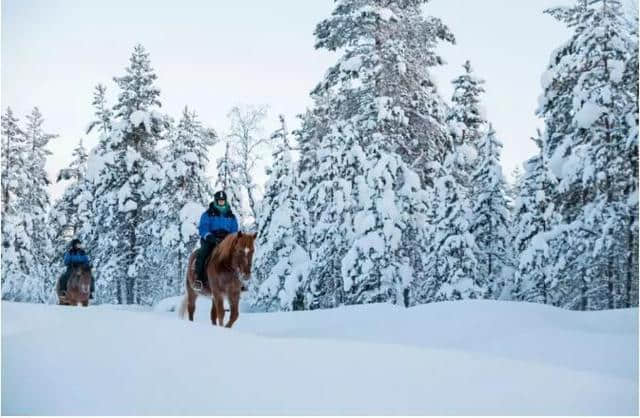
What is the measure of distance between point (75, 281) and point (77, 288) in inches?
9.2

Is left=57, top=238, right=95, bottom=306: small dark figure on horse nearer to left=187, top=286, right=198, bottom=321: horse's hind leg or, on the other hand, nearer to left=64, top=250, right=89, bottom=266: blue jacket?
left=64, top=250, right=89, bottom=266: blue jacket

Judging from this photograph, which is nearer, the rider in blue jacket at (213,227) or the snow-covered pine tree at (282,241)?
the rider in blue jacket at (213,227)

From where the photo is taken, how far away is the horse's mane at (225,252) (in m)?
11.0

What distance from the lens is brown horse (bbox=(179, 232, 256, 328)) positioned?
1059cm

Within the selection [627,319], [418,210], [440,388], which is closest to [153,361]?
[440,388]

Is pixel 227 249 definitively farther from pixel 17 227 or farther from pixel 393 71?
pixel 17 227

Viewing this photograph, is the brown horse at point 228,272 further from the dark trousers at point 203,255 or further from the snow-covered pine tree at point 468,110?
the snow-covered pine tree at point 468,110

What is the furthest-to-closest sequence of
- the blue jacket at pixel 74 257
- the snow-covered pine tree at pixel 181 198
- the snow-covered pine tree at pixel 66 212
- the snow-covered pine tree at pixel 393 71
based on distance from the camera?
1. the snow-covered pine tree at pixel 66 212
2. the snow-covered pine tree at pixel 181 198
3. the snow-covered pine tree at pixel 393 71
4. the blue jacket at pixel 74 257

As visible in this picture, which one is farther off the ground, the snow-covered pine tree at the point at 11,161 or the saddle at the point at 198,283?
the snow-covered pine tree at the point at 11,161

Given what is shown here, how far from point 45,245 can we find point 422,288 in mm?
26262

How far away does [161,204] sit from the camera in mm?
33000

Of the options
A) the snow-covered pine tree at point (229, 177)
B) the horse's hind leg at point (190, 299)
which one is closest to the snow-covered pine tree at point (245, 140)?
the snow-covered pine tree at point (229, 177)

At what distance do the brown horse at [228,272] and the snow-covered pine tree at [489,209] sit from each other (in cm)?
1583

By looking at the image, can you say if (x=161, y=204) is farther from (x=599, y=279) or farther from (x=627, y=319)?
(x=627, y=319)
